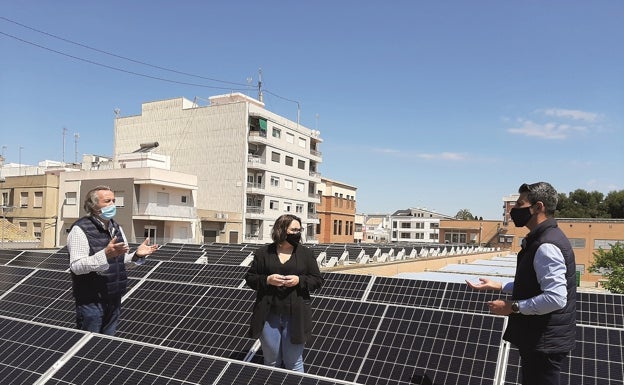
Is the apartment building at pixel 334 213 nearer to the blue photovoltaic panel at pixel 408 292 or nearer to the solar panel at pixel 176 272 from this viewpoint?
the solar panel at pixel 176 272

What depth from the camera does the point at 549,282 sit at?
3.03 metres

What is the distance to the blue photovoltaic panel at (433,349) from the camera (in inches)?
166

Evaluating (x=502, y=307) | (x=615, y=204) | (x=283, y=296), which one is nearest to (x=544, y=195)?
(x=502, y=307)

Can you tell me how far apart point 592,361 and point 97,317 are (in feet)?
14.6

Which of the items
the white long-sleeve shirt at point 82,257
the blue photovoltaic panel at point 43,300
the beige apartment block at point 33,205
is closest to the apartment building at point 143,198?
the beige apartment block at point 33,205

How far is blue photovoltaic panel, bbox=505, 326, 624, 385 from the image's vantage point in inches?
157

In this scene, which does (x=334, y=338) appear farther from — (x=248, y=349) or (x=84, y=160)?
(x=84, y=160)

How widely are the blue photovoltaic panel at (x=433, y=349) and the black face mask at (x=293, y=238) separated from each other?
1.35 m

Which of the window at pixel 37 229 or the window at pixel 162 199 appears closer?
the window at pixel 162 199

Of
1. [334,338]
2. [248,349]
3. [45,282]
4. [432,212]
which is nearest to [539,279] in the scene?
[334,338]

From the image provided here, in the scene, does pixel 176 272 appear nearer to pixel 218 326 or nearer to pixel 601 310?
pixel 218 326

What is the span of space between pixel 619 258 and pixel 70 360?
114 ft

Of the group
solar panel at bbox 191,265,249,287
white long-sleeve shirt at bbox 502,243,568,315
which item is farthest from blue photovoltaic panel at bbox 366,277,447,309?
white long-sleeve shirt at bbox 502,243,568,315

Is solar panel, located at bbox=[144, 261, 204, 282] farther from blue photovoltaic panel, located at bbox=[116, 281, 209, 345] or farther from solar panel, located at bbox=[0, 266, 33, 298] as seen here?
solar panel, located at bbox=[0, 266, 33, 298]
